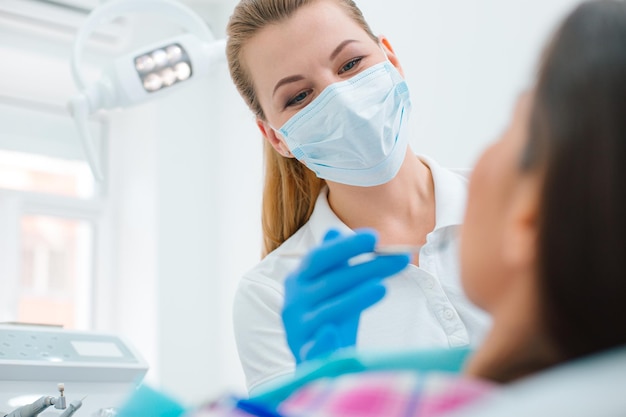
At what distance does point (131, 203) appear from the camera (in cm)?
416

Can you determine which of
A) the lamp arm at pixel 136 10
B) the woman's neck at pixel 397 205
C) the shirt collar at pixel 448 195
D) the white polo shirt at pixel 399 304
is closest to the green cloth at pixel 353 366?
the white polo shirt at pixel 399 304

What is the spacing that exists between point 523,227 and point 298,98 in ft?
3.46

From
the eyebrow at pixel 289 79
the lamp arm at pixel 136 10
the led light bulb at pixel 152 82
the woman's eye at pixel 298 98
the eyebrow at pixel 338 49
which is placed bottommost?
the woman's eye at pixel 298 98

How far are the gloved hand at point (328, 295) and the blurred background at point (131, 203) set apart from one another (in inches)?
106

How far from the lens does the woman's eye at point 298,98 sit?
1.60 meters

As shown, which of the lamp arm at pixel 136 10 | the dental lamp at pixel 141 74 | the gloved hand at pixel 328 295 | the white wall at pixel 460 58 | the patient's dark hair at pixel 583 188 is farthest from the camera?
the white wall at pixel 460 58

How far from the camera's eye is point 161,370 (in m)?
3.76

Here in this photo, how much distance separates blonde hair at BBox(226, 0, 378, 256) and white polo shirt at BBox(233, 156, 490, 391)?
56 millimetres

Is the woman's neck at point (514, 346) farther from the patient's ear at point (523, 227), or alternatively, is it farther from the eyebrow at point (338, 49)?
the eyebrow at point (338, 49)

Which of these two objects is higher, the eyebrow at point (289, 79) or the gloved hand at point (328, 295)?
the eyebrow at point (289, 79)

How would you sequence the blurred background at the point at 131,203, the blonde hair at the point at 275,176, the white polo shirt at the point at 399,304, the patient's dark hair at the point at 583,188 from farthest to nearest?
1. the blurred background at the point at 131,203
2. the blonde hair at the point at 275,176
3. the white polo shirt at the point at 399,304
4. the patient's dark hair at the point at 583,188

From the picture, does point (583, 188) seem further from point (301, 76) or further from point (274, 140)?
point (274, 140)

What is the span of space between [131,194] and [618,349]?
3.81m

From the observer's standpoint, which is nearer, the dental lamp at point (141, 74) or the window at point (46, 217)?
the dental lamp at point (141, 74)
